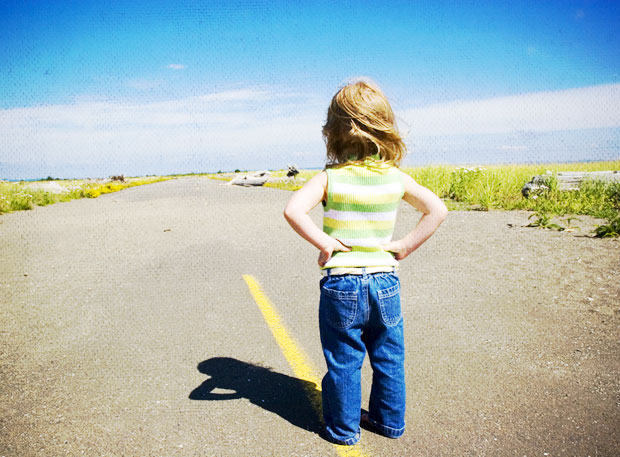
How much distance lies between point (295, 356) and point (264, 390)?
20.8 inches

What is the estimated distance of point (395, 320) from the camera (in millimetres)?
2191

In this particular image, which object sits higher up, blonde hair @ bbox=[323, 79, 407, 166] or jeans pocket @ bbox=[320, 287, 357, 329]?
blonde hair @ bbox=[323, 79, 407, 166]

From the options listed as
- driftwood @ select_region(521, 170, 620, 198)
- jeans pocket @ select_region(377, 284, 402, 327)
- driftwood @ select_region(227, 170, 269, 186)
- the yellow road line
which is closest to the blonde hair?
jeans pocket @ select_region(377, 284, 402, 327)

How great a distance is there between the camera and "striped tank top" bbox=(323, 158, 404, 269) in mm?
2080

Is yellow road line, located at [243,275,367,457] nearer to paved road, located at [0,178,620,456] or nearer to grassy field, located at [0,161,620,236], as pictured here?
paved road, located at [0,178,620,456]

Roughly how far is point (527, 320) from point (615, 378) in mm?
1040

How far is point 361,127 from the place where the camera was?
6.82ft

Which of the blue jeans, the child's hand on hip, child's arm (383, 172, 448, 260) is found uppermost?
child's arm (383, 172, 448, 260)

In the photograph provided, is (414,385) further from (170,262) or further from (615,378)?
(170,262)

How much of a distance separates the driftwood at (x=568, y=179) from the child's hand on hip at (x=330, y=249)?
1028cm

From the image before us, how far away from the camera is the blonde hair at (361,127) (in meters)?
2.06

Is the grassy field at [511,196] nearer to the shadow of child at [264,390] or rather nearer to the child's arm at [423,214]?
the child's arm at [423,214]

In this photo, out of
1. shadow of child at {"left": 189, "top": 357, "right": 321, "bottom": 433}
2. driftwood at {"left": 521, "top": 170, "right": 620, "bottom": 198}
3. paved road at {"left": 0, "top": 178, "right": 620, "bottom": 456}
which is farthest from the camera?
driftwood at {"left": 521, "top": 170, "right": 620, "bottom": 198}

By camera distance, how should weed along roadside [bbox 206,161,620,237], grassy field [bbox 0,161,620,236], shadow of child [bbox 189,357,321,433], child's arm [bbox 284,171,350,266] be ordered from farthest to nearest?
grassy field [bbox 0,161,620,236] < weed along roadside [bbox 206,161,620,237] < shadow of child [bbox 189,357,321,433] < child's arm [bbox 284,171,350,266]
